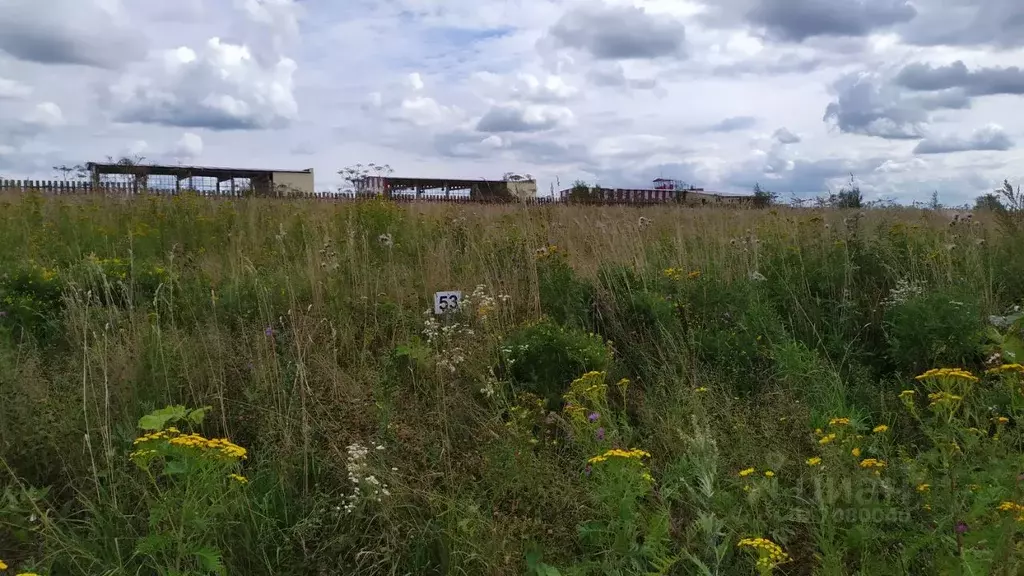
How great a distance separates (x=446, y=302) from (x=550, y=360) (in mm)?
954

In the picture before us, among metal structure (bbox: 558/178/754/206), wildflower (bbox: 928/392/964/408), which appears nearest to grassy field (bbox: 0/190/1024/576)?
wildflower (bbox: 928/392/964/408)

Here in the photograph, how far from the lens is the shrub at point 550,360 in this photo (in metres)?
3.57

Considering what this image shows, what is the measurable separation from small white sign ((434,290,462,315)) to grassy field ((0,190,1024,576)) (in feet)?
0.33

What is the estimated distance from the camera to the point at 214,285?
502cm

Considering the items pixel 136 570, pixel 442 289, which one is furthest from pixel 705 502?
pixel 442 289

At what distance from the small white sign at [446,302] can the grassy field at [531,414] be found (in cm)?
10

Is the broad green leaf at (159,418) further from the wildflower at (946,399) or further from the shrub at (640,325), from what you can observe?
the wildflower at (946,399)

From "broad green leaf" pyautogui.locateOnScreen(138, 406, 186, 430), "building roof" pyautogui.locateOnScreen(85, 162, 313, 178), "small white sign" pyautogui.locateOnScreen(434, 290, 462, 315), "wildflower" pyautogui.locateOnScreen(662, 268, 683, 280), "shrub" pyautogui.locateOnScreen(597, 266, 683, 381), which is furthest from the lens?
"building roof" pyautogui.locateOnScreen(85, 162, 313, 178)

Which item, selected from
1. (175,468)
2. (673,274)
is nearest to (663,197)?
(673,274)

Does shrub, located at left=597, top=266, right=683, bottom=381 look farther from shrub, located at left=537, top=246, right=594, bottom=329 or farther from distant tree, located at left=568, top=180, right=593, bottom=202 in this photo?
distant tree, located at left=568, top=180, right=593, bottom=202

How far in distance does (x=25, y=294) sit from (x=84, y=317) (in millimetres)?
1583

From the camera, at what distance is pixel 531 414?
326 centimetres

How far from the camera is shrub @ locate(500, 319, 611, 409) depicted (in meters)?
3.57

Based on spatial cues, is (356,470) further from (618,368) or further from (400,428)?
(618,368)
